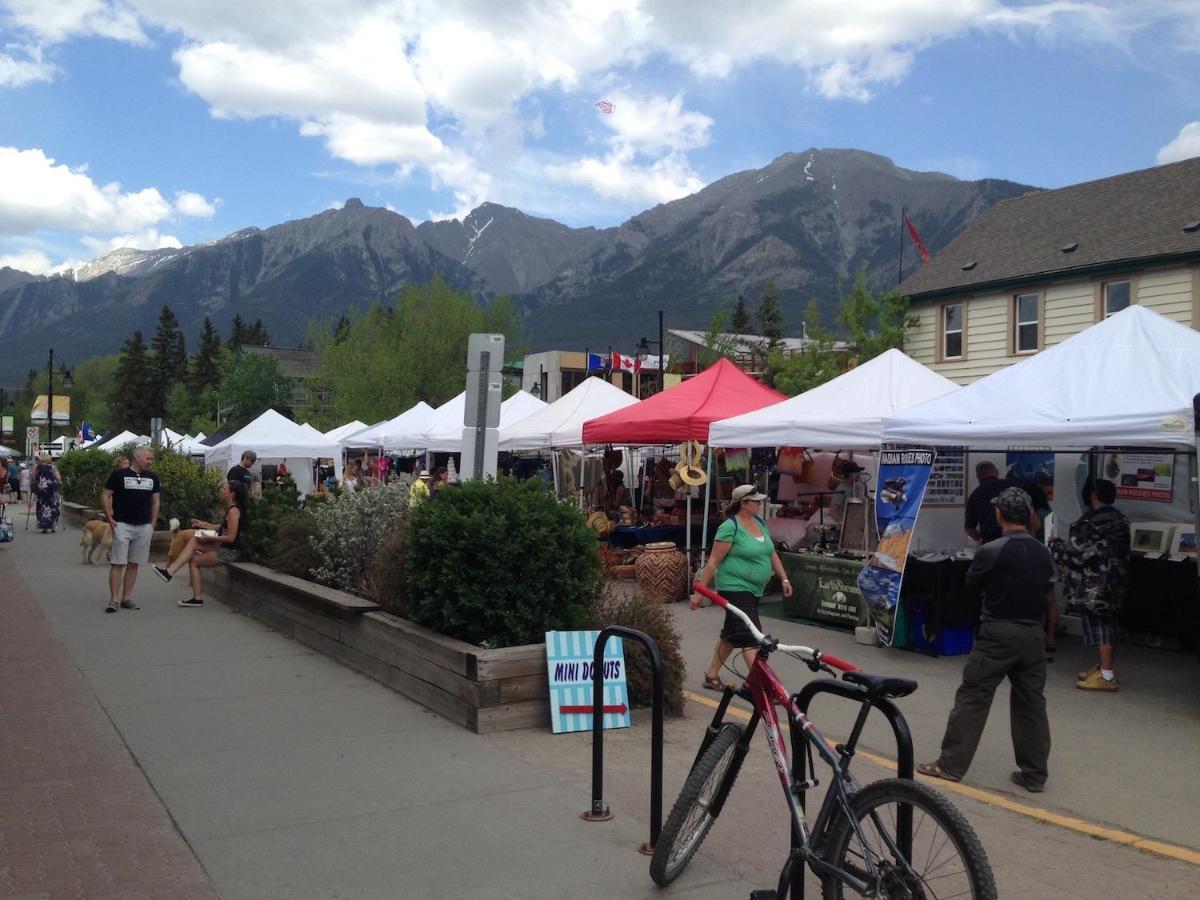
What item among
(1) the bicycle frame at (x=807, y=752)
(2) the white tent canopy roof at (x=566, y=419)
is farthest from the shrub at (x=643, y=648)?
(2) the white tent canopy roof at (x=566, y=419)

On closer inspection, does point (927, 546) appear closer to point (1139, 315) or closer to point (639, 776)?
point (1139, 315)

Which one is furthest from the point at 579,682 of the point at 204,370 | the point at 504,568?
the point at 204,370

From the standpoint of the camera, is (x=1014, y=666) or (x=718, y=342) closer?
(x=1014, y=666)

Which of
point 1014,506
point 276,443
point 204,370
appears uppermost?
point 204,370

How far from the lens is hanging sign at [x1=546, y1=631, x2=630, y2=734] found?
22.7ft

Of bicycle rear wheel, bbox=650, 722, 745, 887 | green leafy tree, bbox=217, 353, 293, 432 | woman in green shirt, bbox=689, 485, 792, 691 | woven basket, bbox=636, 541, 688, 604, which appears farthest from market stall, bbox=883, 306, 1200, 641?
green leafy tree, bbox=217, 353, 293, 432

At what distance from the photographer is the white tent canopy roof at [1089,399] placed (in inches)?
326

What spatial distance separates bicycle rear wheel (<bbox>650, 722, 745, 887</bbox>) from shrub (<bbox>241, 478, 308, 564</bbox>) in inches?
358

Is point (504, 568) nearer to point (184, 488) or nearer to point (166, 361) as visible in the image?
point (184, 488)

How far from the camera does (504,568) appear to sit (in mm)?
7332

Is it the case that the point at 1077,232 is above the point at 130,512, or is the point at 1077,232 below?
above

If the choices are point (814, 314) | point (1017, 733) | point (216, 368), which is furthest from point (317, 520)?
point (216, 368)

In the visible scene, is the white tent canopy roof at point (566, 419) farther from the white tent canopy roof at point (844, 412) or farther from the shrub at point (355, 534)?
the shrub at point (355, 534)

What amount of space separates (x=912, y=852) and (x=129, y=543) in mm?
11052
